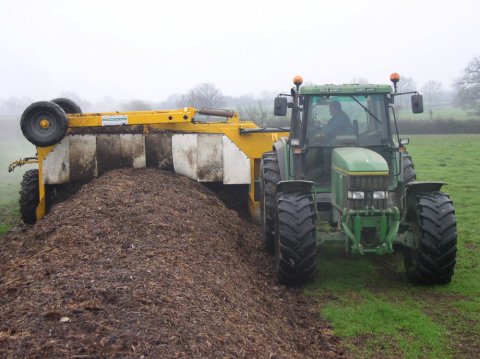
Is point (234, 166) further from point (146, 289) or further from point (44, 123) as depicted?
point (146, 289)

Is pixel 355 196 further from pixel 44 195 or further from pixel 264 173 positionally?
pixel 44 195

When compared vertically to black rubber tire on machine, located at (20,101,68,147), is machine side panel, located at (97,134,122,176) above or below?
below

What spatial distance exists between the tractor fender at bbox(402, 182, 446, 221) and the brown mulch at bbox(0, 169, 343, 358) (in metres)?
1.71

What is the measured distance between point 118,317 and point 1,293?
152cm

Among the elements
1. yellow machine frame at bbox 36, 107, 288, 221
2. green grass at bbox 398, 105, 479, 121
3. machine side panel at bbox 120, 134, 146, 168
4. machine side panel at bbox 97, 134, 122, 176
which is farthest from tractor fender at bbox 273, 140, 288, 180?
green grass at bbox 398, 105, 479, 121

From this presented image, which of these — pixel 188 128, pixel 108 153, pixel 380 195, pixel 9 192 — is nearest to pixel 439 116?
pixel 9 192

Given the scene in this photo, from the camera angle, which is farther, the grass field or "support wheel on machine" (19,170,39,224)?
"support wheel on machine" (19,170,39,224)

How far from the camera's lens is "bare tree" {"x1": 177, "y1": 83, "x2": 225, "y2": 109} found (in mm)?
49188

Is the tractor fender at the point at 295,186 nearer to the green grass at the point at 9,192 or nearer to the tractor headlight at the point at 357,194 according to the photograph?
the tractor headlight at the point at 357,194

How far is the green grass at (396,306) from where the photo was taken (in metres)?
5.59

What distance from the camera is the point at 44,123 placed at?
10.7m

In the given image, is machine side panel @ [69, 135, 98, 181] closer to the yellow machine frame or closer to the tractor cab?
the yellow machine frame

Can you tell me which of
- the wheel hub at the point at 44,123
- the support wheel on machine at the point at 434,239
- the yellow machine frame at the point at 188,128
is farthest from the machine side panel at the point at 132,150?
the support wheel on machine at the point at 434,239

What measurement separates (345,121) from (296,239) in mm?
2109
